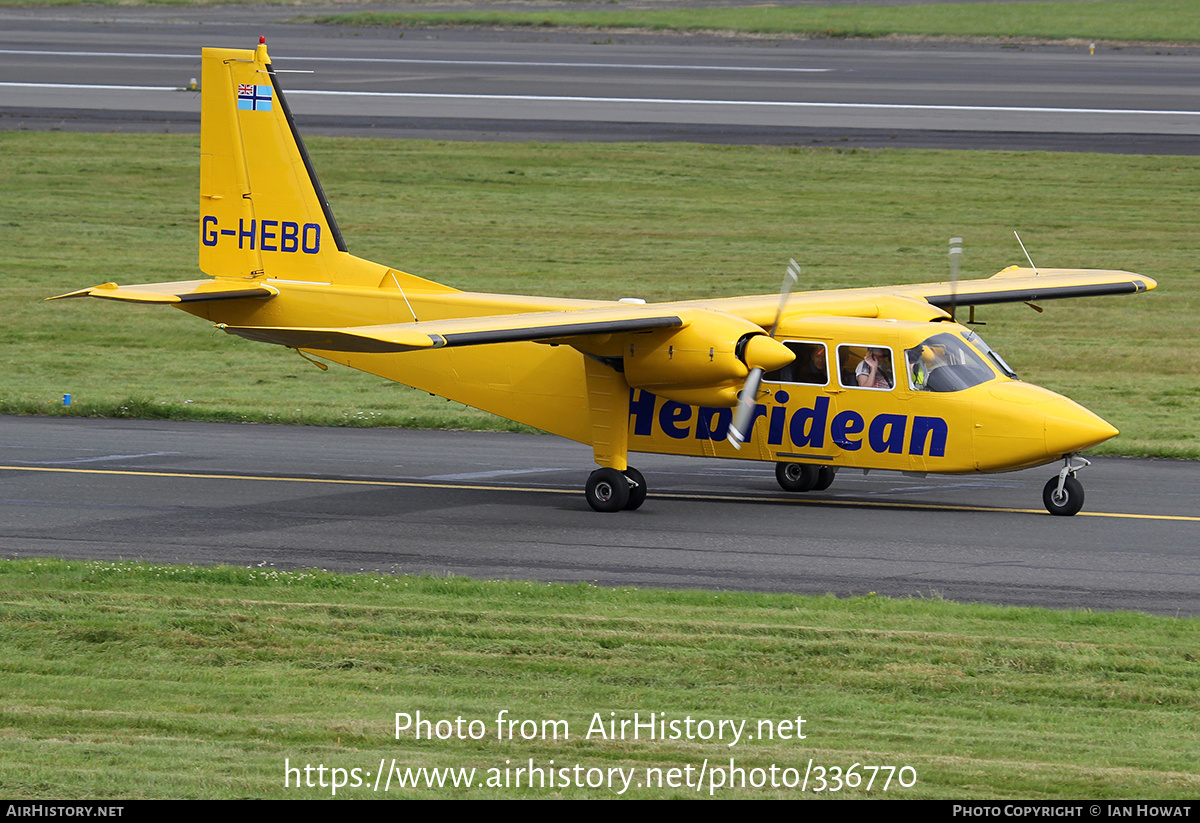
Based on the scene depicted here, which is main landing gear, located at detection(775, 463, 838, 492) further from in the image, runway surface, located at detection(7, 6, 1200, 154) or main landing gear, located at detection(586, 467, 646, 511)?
runway surface, located at detection(7, 6, 1200, 154)

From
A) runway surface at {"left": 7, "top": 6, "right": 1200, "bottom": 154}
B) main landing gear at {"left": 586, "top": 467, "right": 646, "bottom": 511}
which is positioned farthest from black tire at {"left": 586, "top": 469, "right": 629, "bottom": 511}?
runway surface at {"left": 7, "top": 6, "right": 1200, "bottom": 154}

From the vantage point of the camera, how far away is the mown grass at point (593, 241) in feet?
95.2

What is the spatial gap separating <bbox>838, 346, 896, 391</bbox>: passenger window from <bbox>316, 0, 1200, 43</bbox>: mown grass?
67297mm

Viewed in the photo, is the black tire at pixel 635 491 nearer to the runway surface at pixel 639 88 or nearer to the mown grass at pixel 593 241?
the mown grass at pixel 593 241

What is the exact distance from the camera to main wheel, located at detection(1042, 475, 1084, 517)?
19.2 metres

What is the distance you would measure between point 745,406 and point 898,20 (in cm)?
7619

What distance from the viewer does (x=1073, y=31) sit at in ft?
271

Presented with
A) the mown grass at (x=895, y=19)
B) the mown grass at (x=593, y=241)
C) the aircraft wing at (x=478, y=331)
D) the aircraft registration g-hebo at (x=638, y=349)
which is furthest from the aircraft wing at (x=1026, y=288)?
the mown grass at (x=895, y=19)

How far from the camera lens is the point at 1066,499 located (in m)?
19.2

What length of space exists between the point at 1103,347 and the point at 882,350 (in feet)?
46.2

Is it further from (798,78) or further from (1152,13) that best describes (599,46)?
(1152,13)

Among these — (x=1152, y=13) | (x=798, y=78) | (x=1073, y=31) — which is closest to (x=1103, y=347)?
(x=798, y=78)

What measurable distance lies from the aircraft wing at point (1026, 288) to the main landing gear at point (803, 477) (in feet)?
9.76

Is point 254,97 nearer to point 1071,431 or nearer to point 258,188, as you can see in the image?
point 258,188
